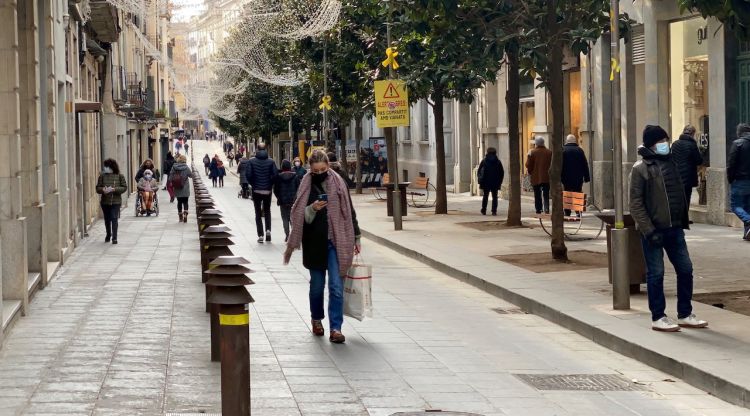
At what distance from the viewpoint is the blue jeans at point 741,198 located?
19.9m

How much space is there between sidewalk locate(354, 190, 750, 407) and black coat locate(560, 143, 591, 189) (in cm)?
112

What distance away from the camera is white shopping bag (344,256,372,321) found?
11.2 meters

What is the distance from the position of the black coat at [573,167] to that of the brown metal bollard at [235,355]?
19396mm

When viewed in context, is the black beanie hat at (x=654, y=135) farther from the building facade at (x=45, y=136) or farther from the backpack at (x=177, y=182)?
the backpack at (x=177, y=182)

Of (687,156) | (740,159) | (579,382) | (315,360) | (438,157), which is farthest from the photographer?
(438,157)

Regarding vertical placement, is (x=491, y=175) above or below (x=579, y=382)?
above

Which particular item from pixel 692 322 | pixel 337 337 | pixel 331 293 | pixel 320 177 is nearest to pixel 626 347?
pixel 692 322

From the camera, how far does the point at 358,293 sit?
36.9 feet

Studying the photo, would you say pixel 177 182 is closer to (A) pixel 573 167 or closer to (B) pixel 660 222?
(A) pixel 573 167

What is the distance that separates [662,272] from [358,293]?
8.61 feet

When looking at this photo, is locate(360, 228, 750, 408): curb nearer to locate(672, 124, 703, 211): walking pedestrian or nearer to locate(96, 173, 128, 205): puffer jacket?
locate(672, 124, 703, 211): walking pedestrian

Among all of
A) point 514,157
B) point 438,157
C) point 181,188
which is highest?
point 438,157

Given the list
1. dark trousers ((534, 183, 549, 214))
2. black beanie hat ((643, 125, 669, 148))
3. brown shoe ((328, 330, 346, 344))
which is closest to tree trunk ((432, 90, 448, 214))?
dark trousers ((534, 183, 549, 214))

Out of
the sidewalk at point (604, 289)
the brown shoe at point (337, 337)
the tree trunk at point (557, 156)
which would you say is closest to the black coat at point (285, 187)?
the sidewalk at point (604, 289)
